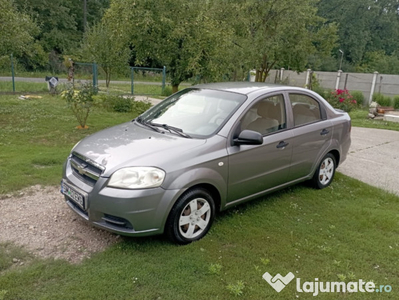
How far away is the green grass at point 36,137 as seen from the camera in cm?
490

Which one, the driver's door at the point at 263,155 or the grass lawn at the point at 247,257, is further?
the driver's door at the point at 263,155

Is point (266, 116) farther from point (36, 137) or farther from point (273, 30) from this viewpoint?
point (273, 30)

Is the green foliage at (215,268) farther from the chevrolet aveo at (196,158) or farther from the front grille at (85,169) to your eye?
the front grille at (85,169)

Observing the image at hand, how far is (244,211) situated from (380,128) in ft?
29.8

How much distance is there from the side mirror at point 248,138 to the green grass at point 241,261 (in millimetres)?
950

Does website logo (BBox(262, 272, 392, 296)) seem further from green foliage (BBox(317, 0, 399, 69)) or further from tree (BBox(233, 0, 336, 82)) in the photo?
green foliage (BBox(317, 0, 399, 69))

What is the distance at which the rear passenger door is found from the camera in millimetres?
4383

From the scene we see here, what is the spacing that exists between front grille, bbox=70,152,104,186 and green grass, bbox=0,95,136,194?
4.97 ft

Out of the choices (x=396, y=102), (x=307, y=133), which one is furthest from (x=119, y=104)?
(x=396, y=102)

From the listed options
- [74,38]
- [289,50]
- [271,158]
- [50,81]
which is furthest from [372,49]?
[271,158]

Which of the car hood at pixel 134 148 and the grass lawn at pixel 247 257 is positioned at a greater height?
the car hood at pixel 134 148

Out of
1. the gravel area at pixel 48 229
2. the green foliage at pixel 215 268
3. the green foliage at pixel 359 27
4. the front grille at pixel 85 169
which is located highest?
the green foliage at pixel 359 27

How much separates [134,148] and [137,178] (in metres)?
0.41

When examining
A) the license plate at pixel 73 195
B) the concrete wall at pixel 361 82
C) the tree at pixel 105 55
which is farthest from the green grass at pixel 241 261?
the concrete wall at pixel 361 82
